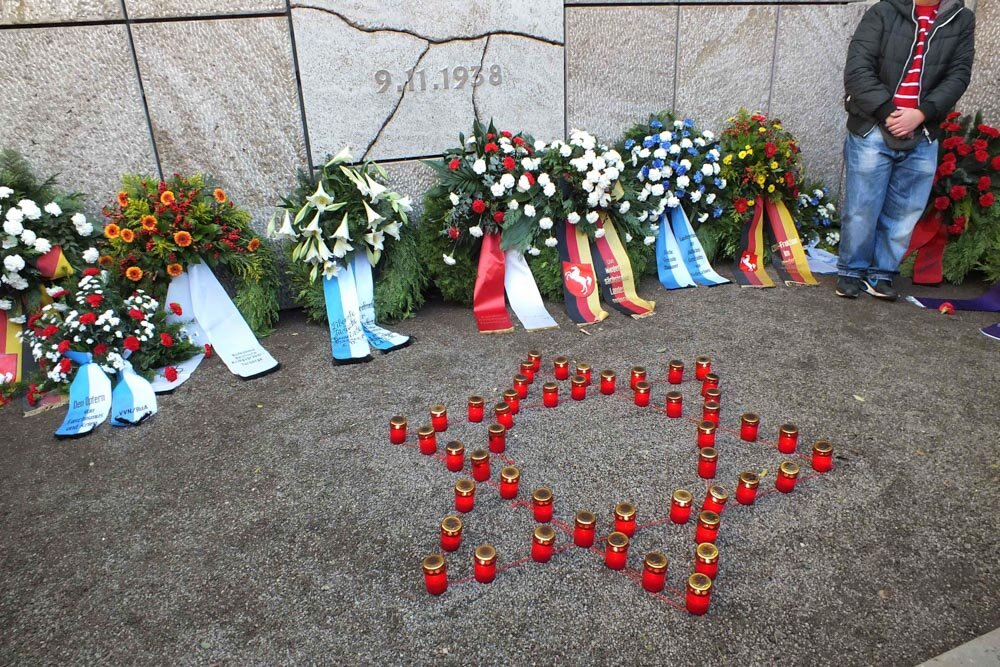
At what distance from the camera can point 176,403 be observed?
348cm

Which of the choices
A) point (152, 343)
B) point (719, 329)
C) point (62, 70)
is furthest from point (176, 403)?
point (719, 329)

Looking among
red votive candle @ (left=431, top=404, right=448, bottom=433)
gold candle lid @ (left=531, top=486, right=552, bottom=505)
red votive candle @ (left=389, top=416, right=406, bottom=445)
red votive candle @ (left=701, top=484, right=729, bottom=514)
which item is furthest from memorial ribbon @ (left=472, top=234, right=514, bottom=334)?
red votive candle @ (left=701, top=484, right=729, bottom=514)

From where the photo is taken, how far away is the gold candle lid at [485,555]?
2145 mm

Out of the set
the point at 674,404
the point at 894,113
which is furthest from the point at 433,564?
the point at 894,113

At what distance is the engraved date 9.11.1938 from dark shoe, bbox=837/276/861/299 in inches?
112

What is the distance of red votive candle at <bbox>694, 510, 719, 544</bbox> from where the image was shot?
7.34 feet

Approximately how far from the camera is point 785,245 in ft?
17.5

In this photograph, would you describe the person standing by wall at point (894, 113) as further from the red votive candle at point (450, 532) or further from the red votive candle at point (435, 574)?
the red votive candle at point (435, 574)

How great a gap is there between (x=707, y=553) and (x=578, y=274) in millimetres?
2767

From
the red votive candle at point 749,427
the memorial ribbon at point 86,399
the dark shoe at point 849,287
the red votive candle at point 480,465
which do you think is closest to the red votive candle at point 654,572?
the red votive candle at point 480,465

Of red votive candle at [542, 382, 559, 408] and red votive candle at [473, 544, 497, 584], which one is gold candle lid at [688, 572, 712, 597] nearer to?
red votive candle at [473, 544, 497, 584]

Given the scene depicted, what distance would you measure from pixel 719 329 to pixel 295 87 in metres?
3.15

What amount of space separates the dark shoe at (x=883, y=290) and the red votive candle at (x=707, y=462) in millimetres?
2702

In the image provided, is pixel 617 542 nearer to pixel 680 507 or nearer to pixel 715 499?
pixel 680 507
